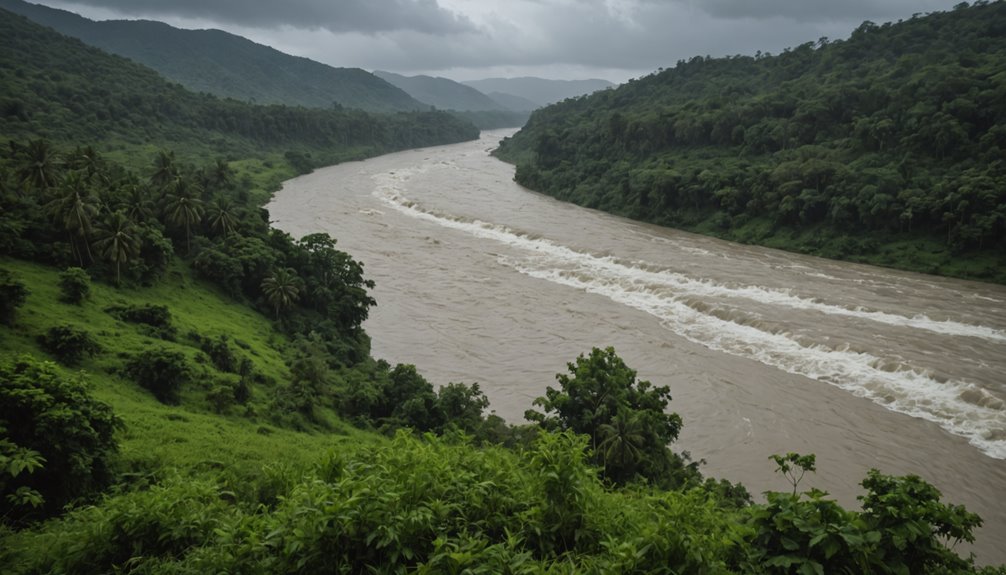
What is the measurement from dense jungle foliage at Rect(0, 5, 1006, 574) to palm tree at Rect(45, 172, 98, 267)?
0.13 meters

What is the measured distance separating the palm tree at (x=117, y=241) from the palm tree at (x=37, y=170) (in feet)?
25.2

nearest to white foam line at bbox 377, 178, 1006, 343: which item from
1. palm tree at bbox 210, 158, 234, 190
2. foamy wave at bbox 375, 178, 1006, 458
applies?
foamy wave at bbox 375, 178, 1006, 458

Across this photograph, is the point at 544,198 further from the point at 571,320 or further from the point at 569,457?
the point at 569,457

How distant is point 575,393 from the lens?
20469 millimetres

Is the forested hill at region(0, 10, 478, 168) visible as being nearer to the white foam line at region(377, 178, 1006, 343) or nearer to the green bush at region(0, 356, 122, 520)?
the white foam line at region(377, 178, 1006, 343)

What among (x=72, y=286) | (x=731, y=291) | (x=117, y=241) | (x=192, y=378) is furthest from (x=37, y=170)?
(x=731, y=291)

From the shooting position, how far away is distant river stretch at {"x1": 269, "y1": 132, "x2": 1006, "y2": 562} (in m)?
22.6

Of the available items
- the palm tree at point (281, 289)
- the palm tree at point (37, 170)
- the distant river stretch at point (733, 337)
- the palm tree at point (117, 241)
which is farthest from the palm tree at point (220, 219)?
the distant river stretch at point (733, 337)

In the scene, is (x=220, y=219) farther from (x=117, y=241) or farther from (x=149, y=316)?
(x=149, y=316)

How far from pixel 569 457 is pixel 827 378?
25.3 m

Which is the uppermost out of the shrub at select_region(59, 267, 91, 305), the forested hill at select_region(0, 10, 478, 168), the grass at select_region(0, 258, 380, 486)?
the forested hill at select_region(0, 10, 478, 168)

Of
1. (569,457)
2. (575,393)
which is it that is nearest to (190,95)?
(575,393)

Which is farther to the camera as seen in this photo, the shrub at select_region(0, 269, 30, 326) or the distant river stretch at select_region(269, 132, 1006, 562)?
the distant river stretch at select_region(269, 132, 1006, 562)

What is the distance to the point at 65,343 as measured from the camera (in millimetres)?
21797
